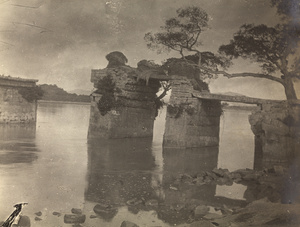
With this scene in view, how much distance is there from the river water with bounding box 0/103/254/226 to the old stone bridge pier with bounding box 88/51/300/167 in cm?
68

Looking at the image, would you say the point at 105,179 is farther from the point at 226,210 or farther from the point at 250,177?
the point at 250,177

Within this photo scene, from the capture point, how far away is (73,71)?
757cm

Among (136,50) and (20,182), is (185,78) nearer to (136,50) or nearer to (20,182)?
(136,50)

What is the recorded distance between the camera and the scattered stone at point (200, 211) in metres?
5.61

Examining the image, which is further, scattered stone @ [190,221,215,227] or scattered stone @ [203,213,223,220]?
scattered stone @ [203,213,223,220]

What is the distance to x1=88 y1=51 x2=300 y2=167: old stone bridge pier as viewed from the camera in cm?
709

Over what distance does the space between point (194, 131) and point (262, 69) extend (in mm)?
3864

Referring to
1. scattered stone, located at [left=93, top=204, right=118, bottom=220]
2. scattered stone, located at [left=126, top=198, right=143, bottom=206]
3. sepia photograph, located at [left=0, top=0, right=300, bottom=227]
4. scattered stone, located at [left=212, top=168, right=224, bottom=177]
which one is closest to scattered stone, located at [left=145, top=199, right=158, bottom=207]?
sepia photograph, located at [left=0, top=0, right=300, bottom=227]

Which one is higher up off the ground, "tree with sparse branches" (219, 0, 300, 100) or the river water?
"tree with sparse branches" (219, 0, 300, 100)

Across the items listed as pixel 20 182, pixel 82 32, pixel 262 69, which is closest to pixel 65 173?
pixel 20 182

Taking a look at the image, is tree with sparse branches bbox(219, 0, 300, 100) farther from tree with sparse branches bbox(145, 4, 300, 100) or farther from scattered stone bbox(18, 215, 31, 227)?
scattered stone bbox(18, 215, 31, 227)

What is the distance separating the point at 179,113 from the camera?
34.2ft

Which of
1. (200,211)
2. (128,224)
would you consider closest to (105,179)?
(128,224)

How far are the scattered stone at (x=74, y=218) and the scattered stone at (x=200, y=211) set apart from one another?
6.22ft
